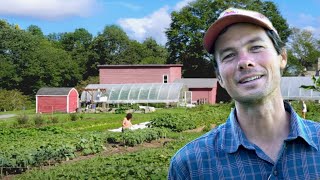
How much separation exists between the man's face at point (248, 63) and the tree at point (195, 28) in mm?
65251

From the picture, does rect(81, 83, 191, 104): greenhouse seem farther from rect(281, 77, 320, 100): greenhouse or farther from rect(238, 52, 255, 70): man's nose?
rect(238, 52, 255, 70): man's nose

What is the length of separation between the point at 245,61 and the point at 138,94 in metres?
46.9

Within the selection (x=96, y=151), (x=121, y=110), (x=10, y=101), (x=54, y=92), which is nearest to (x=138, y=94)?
(x=121, y=110)

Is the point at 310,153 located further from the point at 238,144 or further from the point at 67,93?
the point at 67,93

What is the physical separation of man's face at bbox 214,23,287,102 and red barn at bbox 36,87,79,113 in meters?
46.3

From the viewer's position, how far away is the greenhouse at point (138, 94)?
4766 cm

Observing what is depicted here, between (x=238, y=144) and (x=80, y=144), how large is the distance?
15043 millimetres

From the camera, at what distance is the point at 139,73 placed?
5944 centimetres

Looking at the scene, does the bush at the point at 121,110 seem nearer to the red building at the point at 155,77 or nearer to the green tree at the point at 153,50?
the red building at the point at 155,77

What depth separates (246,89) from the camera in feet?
6.25

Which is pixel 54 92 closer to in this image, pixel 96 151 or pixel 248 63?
pixel 96 151

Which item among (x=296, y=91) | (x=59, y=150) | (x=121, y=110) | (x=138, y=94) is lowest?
(x=59, y=150)

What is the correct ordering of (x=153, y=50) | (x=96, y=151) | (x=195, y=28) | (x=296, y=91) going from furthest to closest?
(x=153, y=50)
(x=195, y=28)
(x=296, y=91)
(x=96, y=151)

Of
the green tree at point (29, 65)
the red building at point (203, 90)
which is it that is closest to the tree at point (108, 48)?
the green tree at point (29, 65)
